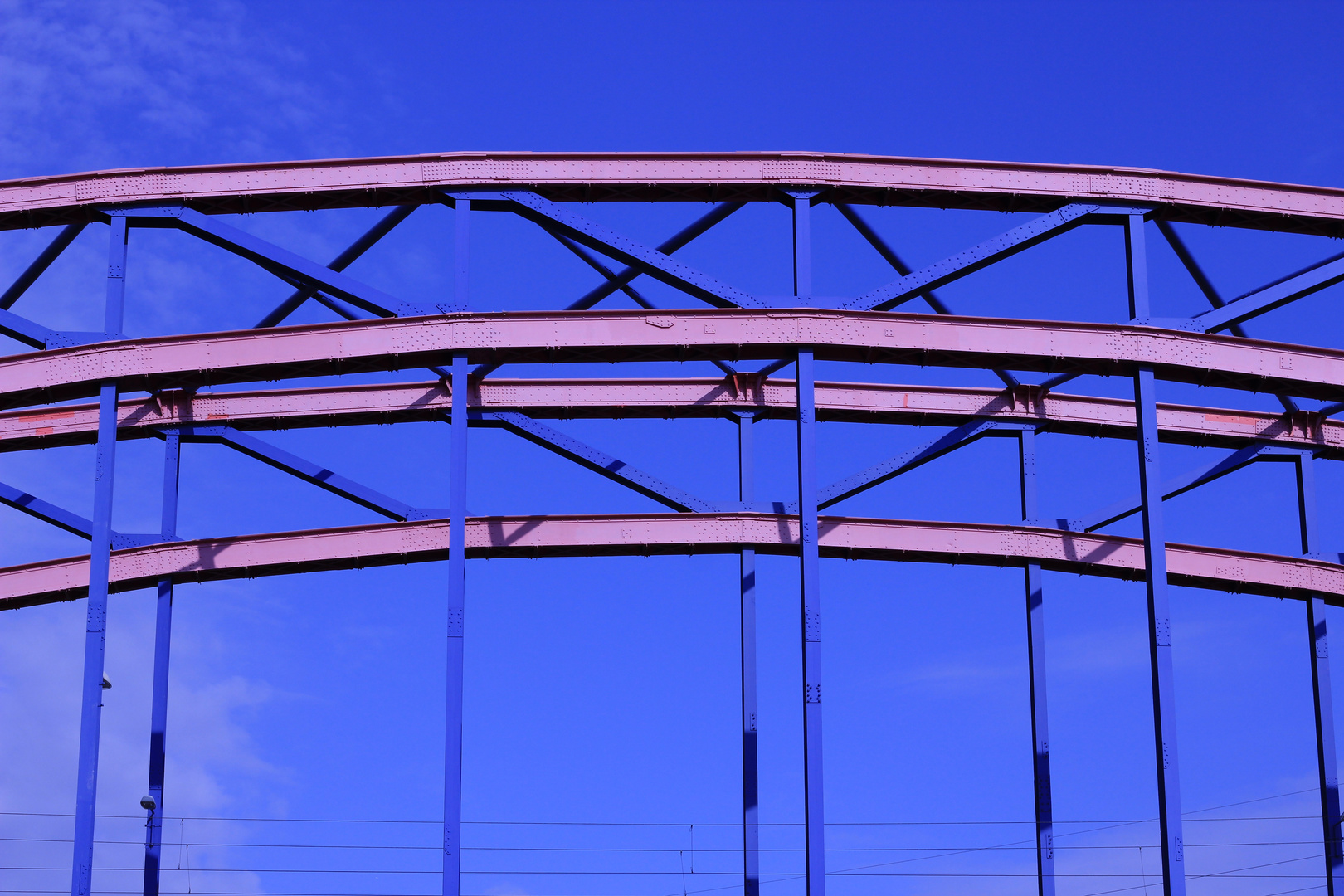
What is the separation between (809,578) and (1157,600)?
14.3 feet

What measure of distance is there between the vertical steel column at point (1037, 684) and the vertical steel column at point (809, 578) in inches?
249

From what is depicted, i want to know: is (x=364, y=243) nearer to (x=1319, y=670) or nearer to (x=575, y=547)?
(x=575, y=547)

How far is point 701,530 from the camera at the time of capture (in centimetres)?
2559

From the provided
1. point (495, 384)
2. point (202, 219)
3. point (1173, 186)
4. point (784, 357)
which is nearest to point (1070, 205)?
point (1173, 186)

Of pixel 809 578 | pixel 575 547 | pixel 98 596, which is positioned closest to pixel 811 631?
pixel 809 578

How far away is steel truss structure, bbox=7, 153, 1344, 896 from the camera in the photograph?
72.4 ft

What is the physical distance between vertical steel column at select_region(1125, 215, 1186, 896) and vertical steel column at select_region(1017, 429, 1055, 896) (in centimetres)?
464

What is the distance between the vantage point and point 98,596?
72.2 ft

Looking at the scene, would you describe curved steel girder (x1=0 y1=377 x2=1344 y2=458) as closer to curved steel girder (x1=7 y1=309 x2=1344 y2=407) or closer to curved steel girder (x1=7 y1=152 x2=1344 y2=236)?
curved steel girder (x1=7 y1=309 x2=1344 y2=407)

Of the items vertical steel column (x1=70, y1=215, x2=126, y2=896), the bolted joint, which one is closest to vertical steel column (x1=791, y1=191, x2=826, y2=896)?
the bolted joint

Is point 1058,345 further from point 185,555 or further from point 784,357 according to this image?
point 185,555

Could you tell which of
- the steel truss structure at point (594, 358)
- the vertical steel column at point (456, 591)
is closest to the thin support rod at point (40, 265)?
the steel truss structure at point (594, 358)

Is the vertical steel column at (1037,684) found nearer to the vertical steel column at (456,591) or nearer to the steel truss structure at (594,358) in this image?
the steel truss structure at (594,358)

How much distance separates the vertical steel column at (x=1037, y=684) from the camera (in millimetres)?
26000
